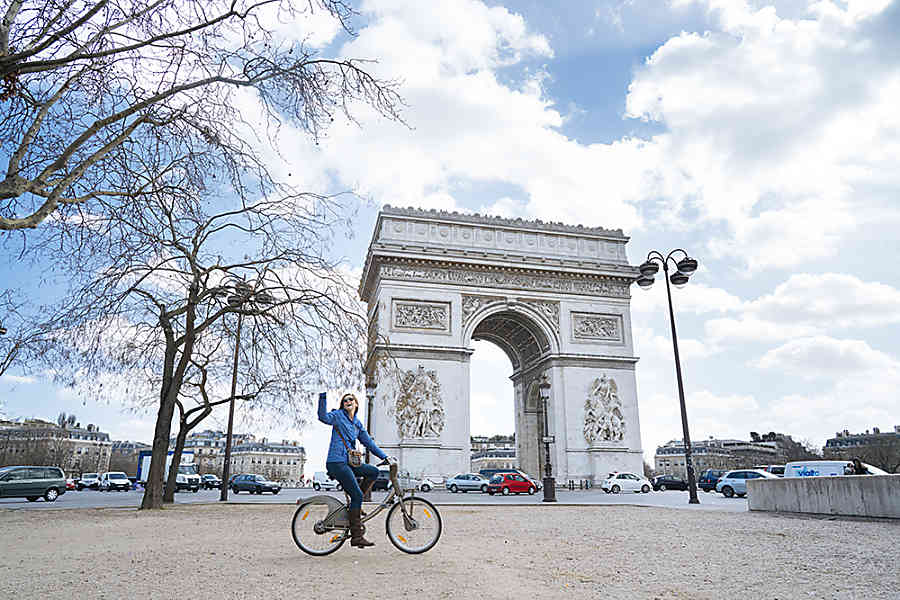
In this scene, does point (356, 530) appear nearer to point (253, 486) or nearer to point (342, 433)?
point (342, 433)

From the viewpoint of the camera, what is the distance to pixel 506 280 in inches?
1394

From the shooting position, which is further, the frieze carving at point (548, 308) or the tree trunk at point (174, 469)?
the frieze carving at point (548, 308)

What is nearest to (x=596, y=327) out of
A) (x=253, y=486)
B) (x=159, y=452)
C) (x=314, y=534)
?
(x=253, y=486)

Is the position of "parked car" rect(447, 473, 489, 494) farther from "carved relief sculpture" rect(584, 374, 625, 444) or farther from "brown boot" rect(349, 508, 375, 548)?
"brown boot" rect(349, 508, 375, 548)

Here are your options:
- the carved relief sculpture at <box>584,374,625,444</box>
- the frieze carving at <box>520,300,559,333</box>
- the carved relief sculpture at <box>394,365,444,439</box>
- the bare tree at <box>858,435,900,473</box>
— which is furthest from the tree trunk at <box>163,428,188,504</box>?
the bare tree at <box>858,435,900,473</box>

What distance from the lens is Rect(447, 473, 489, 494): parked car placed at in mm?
30406

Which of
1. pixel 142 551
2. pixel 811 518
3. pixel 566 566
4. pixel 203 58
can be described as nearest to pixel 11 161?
pixel 203 58

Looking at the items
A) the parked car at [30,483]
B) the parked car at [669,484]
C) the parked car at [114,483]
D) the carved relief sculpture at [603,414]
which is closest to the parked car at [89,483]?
the parked car at [114,483]

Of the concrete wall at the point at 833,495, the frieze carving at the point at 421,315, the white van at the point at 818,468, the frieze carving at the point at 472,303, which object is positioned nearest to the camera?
the concrete wall at the point at 833,495

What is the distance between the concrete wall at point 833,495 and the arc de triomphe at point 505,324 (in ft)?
64.7

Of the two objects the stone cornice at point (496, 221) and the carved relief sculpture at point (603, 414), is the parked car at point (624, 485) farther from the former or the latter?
the stone cornice at point (496, 221)

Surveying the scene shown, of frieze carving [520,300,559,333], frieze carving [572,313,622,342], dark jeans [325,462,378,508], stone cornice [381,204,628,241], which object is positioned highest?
stone cornice [381,204,628,241]

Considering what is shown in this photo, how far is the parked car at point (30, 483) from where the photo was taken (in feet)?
79.0

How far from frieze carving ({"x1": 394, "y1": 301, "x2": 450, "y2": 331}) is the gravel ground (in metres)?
23.4
